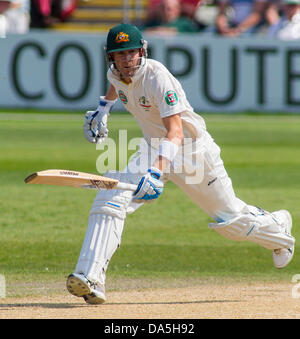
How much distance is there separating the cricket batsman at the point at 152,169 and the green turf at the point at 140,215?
2.63 ft

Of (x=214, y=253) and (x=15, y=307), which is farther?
(x=214, y=253)

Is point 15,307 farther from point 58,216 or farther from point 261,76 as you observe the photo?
point 261,76

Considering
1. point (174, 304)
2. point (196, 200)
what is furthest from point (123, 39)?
point (174, 304)

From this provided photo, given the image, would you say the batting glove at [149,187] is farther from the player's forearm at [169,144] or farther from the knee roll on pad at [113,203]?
the knee roll on pad at [113,203]

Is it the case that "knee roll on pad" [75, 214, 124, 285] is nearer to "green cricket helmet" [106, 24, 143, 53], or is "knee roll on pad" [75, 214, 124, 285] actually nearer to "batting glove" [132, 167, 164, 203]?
"batting glove" [132, 167, 164, 203]

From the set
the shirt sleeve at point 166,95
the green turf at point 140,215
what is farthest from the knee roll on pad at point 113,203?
the green turf at point 140,215

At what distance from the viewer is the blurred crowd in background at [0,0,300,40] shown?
721 inches

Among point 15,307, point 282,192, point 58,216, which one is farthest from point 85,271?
point 282,192

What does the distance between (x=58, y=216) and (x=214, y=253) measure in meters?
1.87

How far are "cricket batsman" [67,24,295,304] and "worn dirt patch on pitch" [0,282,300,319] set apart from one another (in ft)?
0.63

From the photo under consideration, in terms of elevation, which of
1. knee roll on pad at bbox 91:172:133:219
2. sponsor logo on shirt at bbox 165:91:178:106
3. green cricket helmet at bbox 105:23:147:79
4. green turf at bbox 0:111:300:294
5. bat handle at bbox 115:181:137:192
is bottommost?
green turf at bbox 0:111:300:294

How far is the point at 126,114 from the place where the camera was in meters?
17.4

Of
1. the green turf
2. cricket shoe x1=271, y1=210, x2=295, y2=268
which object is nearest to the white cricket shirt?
cricket shoe x1=271, y1=210, x2=295, y2=268
